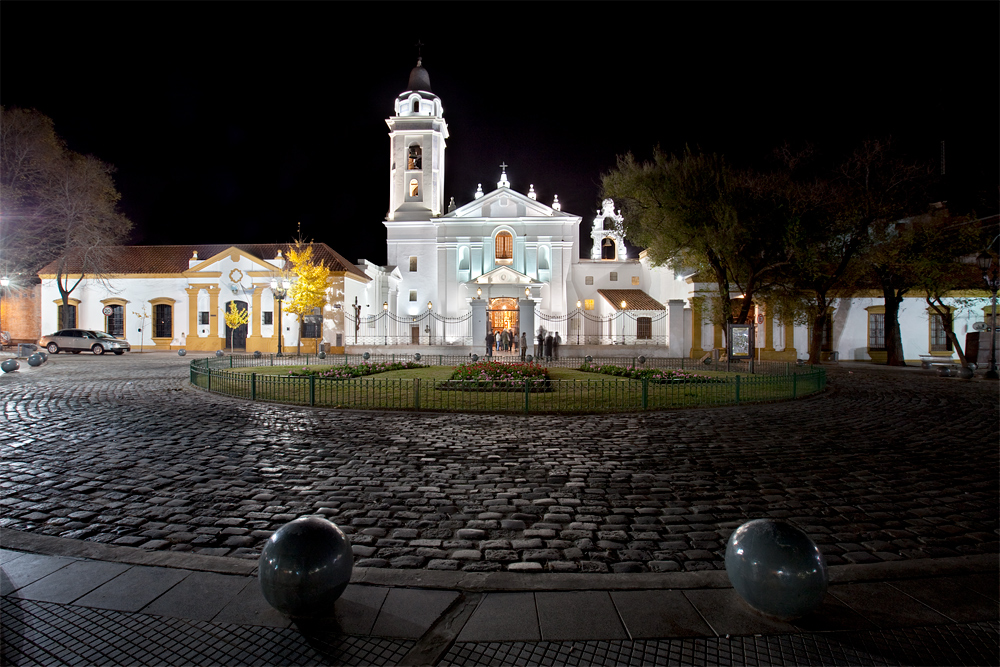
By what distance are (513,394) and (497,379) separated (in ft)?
1.95

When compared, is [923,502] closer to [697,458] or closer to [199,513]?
[697,458]

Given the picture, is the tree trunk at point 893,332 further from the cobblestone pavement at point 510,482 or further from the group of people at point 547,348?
the cobblestone pavement at point 510,482

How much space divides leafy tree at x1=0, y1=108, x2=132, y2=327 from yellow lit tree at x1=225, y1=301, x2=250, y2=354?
755 cm

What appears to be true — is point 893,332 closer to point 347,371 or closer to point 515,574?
point 347,371

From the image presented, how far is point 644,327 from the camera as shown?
3694 centimetres

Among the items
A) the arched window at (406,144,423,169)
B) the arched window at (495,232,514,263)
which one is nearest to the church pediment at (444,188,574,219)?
the arched window at (495,232,514,263)

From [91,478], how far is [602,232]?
49444 mm

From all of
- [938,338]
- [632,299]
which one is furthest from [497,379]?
[938,338]

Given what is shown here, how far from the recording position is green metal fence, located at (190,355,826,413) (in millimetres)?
11102

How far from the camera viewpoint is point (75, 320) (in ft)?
117

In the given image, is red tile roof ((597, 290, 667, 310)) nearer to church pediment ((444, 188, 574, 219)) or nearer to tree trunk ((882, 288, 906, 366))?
church pediment ((444, 188, 574, 219))

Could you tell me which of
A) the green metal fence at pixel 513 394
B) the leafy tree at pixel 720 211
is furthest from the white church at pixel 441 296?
the green metal fence at pixel 513 394

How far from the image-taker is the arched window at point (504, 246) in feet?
130

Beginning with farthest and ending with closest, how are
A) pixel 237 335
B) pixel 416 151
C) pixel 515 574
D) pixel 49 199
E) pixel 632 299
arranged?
pixel 416 151 → pixel 632 299 → pixel 237 335 → pixel 49 199 → pixel 515 574
